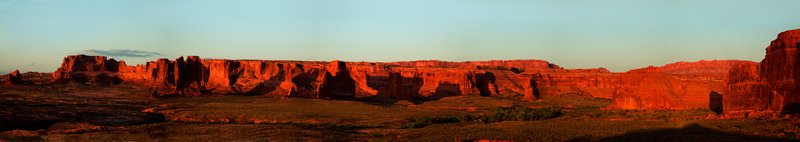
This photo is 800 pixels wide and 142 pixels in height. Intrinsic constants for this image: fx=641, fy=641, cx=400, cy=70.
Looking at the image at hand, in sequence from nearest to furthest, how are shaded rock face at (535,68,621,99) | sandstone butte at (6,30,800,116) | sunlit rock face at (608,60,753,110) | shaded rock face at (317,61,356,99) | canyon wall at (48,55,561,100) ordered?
sandstone butte at (6,30,800,116)
sunlit rock face at (608,60,753,110)
shaded rock face at (317,61,356,99)
canyon wall at (48,55,561,100)
shaded rock face at (535,68,621,99)

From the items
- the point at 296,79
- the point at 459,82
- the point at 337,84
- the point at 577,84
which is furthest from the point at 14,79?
the point at 577,84

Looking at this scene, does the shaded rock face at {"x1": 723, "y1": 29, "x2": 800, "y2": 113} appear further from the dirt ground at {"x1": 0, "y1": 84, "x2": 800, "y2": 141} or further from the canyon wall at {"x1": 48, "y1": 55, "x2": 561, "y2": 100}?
the canyon wall at {"x1": 48, "y1": 55, "x2": 561, "y2": 100}

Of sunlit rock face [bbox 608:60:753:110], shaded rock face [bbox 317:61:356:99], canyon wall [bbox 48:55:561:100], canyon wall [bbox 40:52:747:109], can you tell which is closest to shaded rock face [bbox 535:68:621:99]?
canyon wall [bbox 40:52:747:109]

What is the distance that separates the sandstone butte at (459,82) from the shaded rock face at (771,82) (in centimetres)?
7

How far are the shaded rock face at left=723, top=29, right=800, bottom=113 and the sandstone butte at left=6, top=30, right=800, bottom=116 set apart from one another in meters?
0.07

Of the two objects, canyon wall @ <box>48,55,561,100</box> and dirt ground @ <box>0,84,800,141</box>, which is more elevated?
canyon wall @ <box>48,55,561,100</box>

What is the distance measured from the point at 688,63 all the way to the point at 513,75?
78158mm

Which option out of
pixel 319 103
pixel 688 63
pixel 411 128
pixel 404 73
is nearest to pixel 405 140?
pixel 411 128

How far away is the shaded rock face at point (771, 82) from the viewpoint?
4409 centimetres

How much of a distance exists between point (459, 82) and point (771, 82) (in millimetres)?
80654

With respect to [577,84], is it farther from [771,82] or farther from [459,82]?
[771,82]

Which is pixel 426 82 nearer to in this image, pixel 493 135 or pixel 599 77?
pixel 599 77

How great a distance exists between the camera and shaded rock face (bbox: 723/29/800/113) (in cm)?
4409

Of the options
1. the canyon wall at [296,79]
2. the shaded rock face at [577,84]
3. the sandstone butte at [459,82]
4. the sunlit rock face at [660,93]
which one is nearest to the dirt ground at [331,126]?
the sandstone butte at [459,82]
